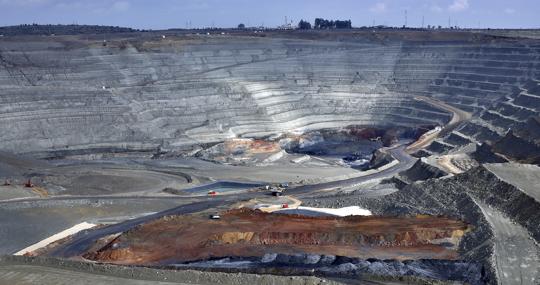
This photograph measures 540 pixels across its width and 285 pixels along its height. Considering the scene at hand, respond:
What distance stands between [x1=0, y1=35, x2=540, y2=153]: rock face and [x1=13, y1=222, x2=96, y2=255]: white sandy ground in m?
26.9

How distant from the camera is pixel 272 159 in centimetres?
6588

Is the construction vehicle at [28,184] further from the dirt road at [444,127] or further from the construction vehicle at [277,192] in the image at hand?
the dirt road at [444,127]

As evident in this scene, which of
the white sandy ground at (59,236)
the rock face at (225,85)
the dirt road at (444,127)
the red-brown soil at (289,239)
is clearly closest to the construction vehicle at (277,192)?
the red-brown soil at (289,239)

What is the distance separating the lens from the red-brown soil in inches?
1195

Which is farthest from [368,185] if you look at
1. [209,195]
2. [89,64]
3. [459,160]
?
[89,64]

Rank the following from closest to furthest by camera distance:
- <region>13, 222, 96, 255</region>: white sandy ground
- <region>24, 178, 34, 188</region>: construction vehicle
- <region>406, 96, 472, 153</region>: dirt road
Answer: <region>13, 222, 96, 255</region>: white sandy ground, <region>24, 178, 34, 188</region>: construction vehicle, <region>406, 96, 472, 153</region>: dirt road

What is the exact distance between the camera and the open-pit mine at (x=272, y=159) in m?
28.4

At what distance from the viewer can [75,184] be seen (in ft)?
166

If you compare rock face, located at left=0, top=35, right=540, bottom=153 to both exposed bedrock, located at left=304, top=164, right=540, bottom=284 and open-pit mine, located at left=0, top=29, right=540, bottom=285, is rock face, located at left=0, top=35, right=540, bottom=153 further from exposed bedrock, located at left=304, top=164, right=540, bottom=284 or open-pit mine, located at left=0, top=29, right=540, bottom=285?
exposed bedrock, located at left=304, top=164, right=540, bottom=284

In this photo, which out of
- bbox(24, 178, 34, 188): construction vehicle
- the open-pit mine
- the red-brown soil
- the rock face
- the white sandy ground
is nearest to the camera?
the open-pit mine

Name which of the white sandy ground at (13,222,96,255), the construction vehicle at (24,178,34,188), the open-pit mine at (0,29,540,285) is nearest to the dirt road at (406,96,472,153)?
the open-pit mine at (0,29,540,285)

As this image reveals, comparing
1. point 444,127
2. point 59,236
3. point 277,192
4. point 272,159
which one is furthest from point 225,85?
point 59,236

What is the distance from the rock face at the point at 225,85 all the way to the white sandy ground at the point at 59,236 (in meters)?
26.9

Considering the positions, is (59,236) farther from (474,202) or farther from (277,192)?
(474,202)
